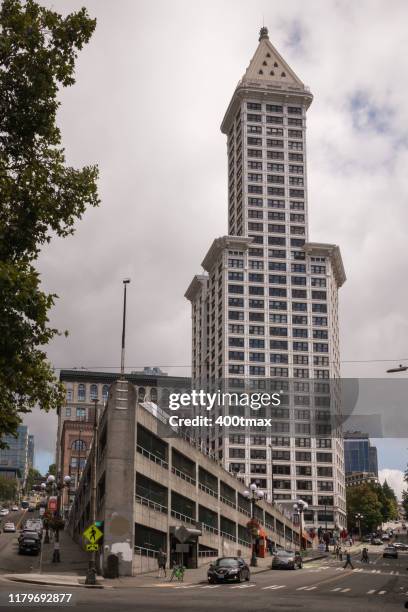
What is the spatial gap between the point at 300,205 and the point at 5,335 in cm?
14406

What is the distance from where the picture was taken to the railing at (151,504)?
42.6 metres

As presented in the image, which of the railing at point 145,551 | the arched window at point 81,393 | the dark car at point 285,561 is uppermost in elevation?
the arched window at point 81,393

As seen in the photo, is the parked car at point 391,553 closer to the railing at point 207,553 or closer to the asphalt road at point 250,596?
the railing at point 207,553

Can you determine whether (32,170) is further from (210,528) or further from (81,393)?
(81,393)

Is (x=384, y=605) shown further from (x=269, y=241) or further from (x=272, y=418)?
(x=269, y=241)

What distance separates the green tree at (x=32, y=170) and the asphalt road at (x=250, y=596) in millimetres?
6911

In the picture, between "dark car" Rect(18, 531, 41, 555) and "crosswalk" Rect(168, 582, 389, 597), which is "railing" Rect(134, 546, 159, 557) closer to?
"crosswalk" Rect(168, 582, 389, 597)

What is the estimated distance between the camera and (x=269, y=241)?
15338cm

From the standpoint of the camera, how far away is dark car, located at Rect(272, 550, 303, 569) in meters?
53.1

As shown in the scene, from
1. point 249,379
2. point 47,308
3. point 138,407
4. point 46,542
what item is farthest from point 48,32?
point 249,379

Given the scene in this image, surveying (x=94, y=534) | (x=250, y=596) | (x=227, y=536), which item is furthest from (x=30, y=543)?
(x=250, y=596)

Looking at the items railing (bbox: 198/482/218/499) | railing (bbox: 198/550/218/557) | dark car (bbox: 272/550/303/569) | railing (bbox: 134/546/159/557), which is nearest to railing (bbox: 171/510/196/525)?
railing (bbox: 198/550/218/557)

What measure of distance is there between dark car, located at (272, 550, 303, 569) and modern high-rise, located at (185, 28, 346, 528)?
84803 millimetres

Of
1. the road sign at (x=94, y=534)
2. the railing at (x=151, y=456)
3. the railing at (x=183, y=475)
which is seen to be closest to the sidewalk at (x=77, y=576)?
the road sign at (x=94, y=534)
